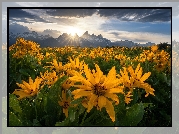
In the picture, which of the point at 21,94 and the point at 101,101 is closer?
the point at 101,101

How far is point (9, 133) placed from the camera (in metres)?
1.63

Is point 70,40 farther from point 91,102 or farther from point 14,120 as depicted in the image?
point 91,102

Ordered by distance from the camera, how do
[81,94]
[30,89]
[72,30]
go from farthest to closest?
[72,30]
[30,89]
[81,94]

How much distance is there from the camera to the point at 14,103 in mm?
1596

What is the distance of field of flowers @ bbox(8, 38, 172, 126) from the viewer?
123cm

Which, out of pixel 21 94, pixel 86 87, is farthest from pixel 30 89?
pixel 86 87

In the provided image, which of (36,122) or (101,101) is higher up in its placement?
(101,101)

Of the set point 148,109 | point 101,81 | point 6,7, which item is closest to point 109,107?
point 101,81

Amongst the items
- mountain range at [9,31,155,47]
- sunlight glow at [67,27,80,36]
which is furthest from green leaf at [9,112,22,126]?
sunlight glow at [67,27,80,36]

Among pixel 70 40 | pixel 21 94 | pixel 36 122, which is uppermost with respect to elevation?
pixel 70 40

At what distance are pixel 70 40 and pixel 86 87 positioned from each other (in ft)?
2.31

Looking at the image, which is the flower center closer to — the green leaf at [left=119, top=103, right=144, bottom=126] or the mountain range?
the green leaf at [left=119, top=103, right=144, bottom=126]

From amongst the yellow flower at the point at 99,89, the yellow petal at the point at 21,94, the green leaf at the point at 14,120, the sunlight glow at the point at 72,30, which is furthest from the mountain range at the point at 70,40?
the yellow flower at the point at 99,89

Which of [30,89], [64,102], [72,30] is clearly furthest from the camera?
[72,30]
